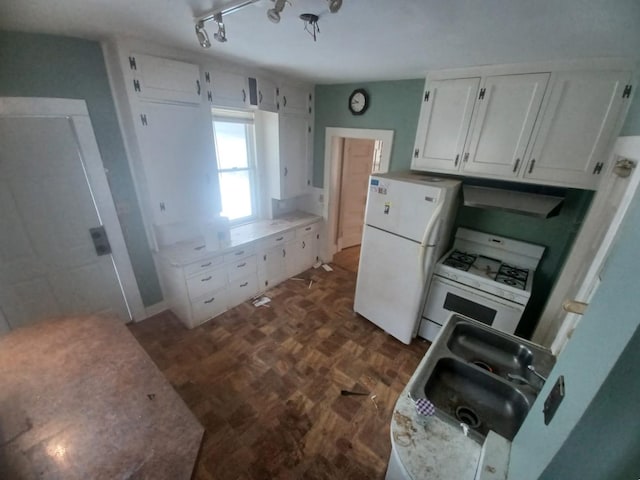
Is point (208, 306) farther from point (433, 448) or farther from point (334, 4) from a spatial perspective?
point (334, 4)

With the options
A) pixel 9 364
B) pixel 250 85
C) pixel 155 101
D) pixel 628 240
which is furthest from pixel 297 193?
pixel 628 240

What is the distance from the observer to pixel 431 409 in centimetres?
106

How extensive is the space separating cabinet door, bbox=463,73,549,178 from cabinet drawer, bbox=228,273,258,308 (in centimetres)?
259

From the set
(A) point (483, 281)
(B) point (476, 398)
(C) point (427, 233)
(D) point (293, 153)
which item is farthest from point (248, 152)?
(B) point (476, 398)

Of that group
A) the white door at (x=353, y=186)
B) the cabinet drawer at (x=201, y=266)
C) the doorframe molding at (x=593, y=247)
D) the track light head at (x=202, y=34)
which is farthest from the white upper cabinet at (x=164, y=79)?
the doorframe molding at (x=593, y=247)

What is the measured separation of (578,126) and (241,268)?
3174 millimetres

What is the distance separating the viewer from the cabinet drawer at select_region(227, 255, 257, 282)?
281cm

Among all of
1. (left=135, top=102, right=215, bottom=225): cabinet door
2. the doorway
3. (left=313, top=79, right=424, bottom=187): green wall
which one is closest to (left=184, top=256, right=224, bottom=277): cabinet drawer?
(left=135, top=102, right=215, bottom=225): cabinet door

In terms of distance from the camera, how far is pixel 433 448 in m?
0.97

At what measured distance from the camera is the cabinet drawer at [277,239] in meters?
3.09

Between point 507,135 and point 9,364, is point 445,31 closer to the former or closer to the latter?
point 507,135

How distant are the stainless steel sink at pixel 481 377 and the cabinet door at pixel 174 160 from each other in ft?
8.07

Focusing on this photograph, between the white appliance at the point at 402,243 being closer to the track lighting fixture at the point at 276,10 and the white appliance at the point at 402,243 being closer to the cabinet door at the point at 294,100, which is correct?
the track lighting fixture at the point at 276,10

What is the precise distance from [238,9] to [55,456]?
2015 mm
